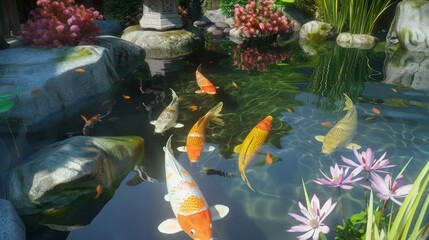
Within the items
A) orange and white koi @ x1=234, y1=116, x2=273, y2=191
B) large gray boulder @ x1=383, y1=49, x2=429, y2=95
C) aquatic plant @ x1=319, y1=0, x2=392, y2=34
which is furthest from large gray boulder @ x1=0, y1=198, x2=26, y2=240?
aquatic plant @ x1=319, y1=0, x2=392, y2=34

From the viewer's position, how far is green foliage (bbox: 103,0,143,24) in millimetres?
13680

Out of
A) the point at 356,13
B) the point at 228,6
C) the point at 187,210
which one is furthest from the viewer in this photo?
the point at 228,6

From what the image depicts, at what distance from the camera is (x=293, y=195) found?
414cm

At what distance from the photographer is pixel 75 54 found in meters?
7.16

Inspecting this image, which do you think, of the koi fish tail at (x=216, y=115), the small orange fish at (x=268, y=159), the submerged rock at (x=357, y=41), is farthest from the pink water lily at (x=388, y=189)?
the submerged rock at (x=357, y=41)

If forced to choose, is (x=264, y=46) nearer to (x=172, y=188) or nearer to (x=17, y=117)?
(x=17, y=117)

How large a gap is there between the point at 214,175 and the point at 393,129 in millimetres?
A: 2921

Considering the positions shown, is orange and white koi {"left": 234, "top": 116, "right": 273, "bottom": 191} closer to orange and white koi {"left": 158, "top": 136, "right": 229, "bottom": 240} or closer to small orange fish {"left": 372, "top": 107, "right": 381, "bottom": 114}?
orange and white koi {"left": 158, "top": 136, "right": 229, "bottom": 240}

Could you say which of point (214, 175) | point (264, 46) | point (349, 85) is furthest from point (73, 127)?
point (264, 46)

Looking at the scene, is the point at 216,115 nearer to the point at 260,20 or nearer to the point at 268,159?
the point at 268,159

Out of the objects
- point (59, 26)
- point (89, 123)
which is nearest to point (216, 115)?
point (89, 123)

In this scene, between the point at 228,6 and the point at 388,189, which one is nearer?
the point at 388,189

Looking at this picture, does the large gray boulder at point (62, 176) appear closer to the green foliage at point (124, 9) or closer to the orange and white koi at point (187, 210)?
the orange and white koi at point (187, 210)

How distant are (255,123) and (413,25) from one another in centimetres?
740
